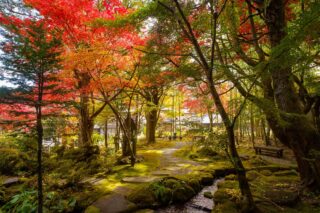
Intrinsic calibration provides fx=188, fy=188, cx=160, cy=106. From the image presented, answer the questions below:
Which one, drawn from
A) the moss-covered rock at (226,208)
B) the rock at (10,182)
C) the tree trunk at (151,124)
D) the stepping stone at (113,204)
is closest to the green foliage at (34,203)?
the stepping stone at (113,204)

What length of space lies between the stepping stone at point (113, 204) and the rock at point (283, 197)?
2954 millimetres

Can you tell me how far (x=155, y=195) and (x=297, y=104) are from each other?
12.6ft

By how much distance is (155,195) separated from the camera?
455 centimetres

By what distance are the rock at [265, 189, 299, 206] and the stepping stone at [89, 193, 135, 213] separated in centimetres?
Result: 295

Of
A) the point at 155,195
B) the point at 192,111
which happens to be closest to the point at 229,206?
the point at 155,195

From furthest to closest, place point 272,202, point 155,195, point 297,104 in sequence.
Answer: point 155,195
point 297,104
point 272,202

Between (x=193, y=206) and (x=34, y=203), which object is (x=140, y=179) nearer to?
(x=193, y=206)

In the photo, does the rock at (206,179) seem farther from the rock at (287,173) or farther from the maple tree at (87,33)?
the maple tree at (87,33)

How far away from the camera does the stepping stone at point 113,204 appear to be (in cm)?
399

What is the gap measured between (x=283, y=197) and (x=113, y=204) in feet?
11.8

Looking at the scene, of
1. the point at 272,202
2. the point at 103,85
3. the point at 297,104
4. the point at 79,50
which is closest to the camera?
the point at 272,202

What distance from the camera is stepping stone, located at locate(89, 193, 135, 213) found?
157 inches

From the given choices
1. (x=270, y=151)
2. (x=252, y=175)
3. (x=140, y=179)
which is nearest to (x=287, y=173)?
(x=252, y=175)

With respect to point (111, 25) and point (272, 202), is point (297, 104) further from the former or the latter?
point (111, 25)
